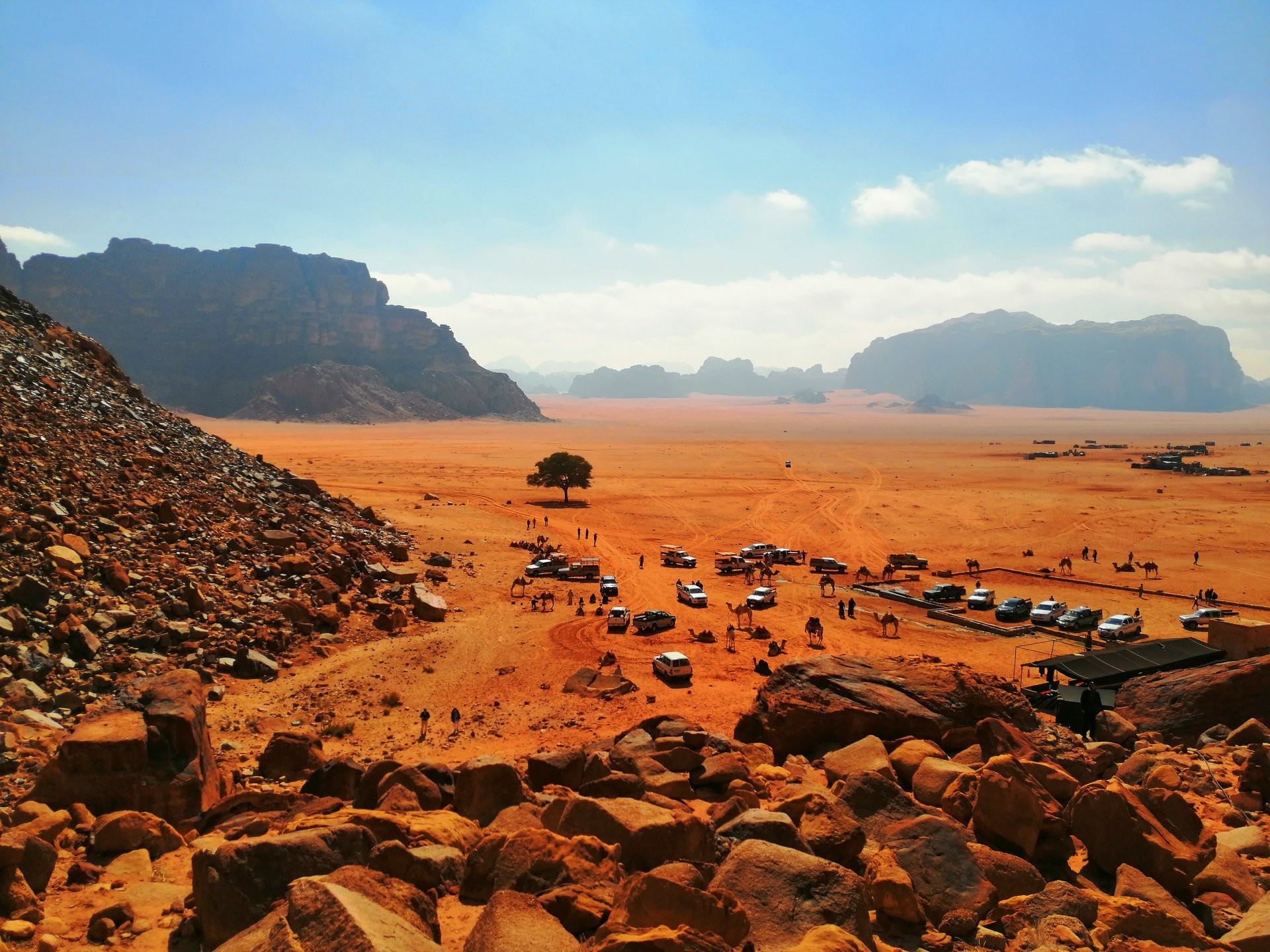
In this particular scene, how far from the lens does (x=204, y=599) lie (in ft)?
70.6

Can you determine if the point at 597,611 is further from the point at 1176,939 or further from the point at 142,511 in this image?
the point at 1176,939

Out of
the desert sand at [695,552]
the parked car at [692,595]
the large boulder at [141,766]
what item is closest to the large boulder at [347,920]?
the large boulder at [141,766]

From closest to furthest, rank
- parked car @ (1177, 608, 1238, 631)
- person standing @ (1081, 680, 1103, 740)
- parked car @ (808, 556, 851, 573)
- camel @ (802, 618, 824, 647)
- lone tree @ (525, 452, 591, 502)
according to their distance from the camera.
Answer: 1. person standing @ (1081, 680, 1103, 740)
2. camel @ (802, 618, 824, 647)
3. parked car @ (1177, 608, 1238, 631)
4. parked car @ (808, 556, 851, 573)
5. lone tree @ (525, 452, 591, 502)

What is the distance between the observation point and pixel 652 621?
97.2 ft

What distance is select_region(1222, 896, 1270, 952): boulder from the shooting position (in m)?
7.55

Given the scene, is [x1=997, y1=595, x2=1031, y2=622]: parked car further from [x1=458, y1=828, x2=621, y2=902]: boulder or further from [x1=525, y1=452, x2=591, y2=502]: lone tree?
[x1=525, y1=452, x2=591, y2=502]: lone tree

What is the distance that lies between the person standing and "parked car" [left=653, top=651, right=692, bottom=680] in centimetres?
1077

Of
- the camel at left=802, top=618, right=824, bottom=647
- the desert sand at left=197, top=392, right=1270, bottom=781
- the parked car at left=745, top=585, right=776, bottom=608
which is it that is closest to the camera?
the desert sand at left=197, top=392, right=1270, bottom=781

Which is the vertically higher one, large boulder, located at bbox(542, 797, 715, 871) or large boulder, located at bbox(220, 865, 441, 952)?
large boulder, located at bbox(220, 865, 441, 952)

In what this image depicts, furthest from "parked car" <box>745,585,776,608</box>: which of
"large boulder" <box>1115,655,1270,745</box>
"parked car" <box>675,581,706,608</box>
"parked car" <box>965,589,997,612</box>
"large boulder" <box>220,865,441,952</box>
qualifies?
"large boulder" <box>220,865,441,952</box>

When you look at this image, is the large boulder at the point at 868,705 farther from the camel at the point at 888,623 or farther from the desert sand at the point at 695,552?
the camel at the point at 888,623

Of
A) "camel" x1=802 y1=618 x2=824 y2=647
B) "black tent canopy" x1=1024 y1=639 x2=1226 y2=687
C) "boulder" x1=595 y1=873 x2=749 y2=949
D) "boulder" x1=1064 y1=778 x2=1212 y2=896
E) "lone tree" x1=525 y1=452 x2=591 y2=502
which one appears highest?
"lone tree" x1=525 y1=452 x2=591 y2=502

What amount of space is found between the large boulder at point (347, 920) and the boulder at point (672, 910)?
169 centimetres

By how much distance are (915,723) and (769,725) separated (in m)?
3.00
